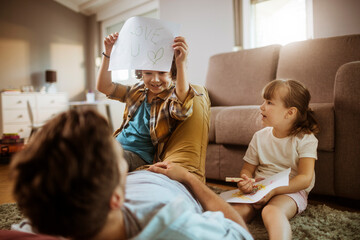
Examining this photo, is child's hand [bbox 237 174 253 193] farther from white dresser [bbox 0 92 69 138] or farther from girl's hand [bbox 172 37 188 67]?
white dresser [bbox 0 92 69 138]

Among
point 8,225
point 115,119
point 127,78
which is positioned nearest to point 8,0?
point 127,78

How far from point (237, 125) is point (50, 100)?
12.2ft

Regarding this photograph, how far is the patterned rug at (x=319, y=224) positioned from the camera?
0.91 metres

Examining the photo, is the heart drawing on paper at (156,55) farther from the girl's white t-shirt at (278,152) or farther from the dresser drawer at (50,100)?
the dresser drawer at (50,100)

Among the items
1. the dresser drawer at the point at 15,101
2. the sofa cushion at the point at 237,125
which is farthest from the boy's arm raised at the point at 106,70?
the dresser drawer at the point at 15,101

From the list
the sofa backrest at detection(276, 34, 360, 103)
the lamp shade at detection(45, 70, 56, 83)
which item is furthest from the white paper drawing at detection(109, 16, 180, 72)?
the lamp shade at detection(45, 70, 56, 83)

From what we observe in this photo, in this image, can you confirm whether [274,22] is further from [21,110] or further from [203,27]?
[21,110]

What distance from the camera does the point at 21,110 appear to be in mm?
3930

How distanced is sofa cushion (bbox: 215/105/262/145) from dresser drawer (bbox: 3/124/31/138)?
3.35 metres

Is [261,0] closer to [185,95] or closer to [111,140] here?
[185,95]

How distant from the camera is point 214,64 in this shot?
92.7 inches

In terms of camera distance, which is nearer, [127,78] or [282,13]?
[282,13]

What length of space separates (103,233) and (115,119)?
4.43 m

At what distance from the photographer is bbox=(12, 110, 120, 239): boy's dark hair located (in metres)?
0.38
